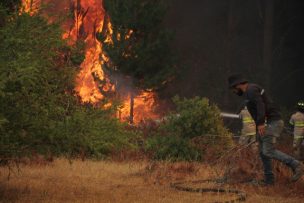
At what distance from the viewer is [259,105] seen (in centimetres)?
884

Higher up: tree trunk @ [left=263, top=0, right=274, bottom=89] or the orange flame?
tree trunk @ [left=263, top=0, right=274, bottom=89]

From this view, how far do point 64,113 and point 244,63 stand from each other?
22561mm

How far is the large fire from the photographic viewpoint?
2497 cm

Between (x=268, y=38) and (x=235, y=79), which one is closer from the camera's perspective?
(x=235, y=79)

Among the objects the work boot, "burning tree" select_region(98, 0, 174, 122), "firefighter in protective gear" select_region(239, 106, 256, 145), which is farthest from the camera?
"burning tree" select_region(98, 0, 174, 122)

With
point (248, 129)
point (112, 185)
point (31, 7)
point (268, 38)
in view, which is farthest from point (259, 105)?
point (268, 38)

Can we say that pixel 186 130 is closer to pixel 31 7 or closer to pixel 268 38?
pixel 31 7

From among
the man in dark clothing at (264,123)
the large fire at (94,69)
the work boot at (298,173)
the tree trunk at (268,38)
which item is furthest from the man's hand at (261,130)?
the tree trunk at (268,38)

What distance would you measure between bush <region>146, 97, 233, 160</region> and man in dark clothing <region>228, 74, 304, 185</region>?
4316 millimetres

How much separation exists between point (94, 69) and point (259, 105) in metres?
18.1

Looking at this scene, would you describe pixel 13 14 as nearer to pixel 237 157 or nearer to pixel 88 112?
pixel 88 112

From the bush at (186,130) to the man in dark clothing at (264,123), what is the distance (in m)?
4.32

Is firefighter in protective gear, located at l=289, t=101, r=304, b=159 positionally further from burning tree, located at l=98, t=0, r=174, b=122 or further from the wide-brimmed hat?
burning tree, located at l=98, t=0, r=174, b=122

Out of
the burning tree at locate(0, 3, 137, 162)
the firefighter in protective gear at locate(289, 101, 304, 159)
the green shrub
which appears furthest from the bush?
the burning tree at locate(0, 3, 137, 162)
